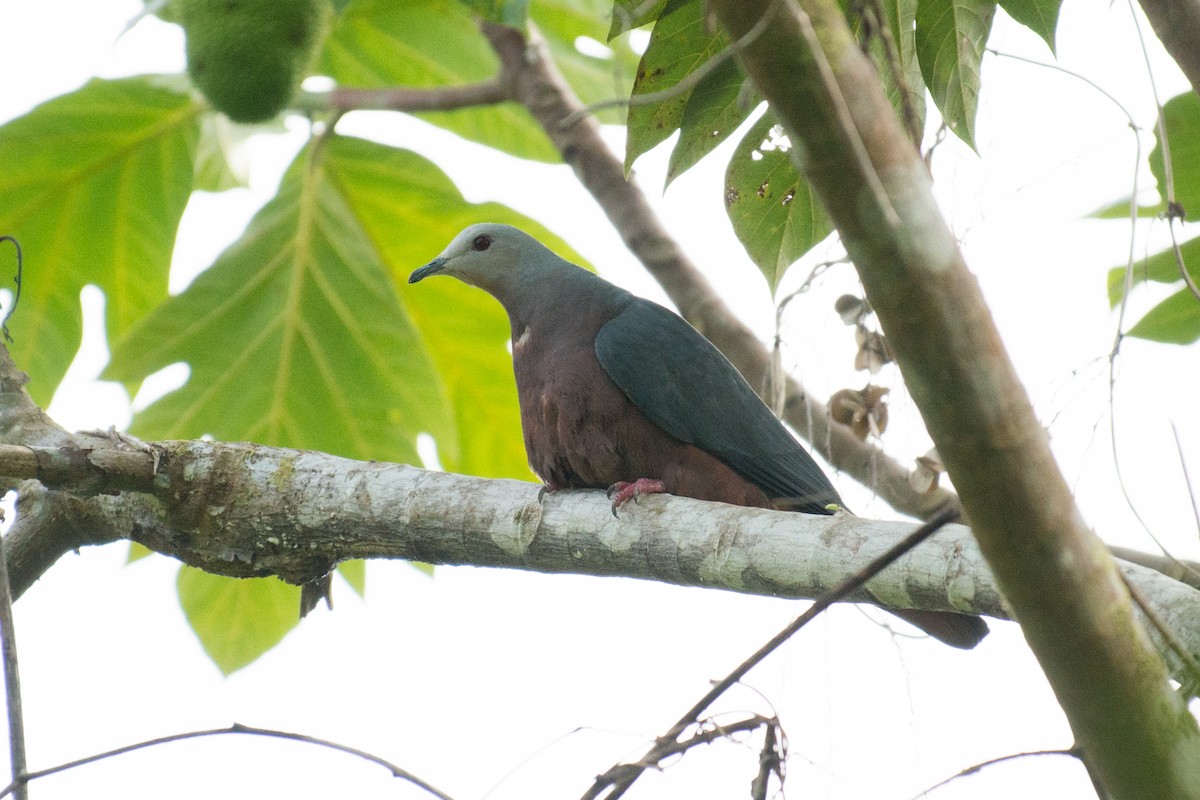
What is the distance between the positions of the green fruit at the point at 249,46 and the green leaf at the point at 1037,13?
1581mm

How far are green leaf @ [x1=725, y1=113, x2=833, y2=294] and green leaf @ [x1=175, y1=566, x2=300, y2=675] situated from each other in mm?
2294

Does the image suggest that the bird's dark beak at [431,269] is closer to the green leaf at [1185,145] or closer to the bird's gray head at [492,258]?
the bird's gray head at [492,258]

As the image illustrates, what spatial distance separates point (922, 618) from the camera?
9.61 ft

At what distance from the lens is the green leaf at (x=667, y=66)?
106 inches

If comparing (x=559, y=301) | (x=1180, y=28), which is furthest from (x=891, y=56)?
(x=559, y=301)

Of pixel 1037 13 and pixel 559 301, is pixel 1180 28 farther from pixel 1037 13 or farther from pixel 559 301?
pixel 559 301

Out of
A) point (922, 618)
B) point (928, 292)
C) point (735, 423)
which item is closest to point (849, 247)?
point (928, 292)

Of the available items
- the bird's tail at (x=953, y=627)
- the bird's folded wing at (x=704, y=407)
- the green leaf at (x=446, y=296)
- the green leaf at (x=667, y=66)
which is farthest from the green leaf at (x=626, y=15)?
the green leaf at (x=446, y=296)

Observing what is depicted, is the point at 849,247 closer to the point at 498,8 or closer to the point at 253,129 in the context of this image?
the point at 498,8

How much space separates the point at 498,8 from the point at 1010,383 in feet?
5.52

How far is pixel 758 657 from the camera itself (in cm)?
146

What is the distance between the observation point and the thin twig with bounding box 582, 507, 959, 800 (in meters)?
1.38

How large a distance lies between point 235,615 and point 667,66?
8.77ft

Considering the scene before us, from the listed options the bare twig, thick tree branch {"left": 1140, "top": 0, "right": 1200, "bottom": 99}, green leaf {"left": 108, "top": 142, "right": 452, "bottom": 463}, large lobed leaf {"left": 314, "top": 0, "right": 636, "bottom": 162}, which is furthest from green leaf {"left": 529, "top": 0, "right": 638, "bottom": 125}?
thick tree branch {"left": 1140, "top": 0, "right": 1200, "bottom": 99}
